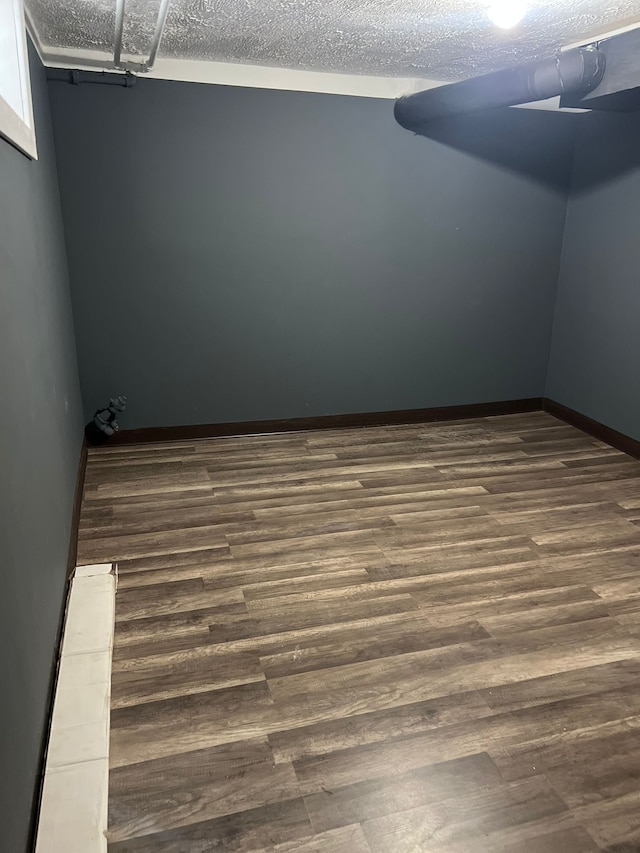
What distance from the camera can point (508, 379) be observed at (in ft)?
15.6

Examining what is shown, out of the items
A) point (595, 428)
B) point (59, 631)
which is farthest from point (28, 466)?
point (595, 428)

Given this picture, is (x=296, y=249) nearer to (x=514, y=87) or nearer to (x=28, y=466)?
(x=514, y=87)

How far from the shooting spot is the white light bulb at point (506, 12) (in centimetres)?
244

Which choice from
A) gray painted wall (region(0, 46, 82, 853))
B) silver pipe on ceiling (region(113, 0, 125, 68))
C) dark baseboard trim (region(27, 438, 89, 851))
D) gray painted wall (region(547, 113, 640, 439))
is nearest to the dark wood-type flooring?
dark baseboard trim (region(27, 438, 89, 851))

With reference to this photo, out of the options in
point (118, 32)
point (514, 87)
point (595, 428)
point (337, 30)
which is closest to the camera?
point (118, 32)

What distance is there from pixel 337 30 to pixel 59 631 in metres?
2.77

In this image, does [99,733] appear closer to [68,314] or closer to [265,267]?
[68,314]

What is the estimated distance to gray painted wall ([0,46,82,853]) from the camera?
55.5 inches

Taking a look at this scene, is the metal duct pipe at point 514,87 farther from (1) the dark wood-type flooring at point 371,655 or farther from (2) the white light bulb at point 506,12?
(1) the dark wood-type flooring at point 371,655

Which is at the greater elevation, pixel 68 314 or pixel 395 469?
pixel 68 314

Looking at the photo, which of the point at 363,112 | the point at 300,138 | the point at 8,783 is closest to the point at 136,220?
the point at 300,138

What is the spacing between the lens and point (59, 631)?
7.21 feet

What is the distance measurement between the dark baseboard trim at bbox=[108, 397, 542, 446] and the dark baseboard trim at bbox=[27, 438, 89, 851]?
45cm

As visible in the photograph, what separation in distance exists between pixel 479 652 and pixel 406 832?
758mm
